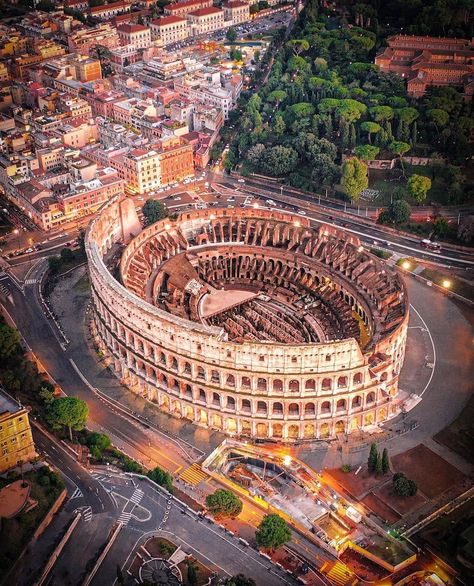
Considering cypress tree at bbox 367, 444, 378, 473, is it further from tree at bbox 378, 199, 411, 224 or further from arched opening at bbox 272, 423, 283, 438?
tree at bbox 378, 199, 411, 224

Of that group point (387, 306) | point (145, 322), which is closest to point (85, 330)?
point (145, 322)

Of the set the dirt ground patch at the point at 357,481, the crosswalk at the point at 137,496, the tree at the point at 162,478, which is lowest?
the dirt ground patch at the point at 357,481

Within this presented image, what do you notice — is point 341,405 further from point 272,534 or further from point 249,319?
point 272,534

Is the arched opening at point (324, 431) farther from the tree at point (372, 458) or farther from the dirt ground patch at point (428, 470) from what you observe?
the dirt ground patch at point (428, 470)

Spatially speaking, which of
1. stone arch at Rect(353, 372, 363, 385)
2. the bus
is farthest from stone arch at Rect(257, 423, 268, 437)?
the bus

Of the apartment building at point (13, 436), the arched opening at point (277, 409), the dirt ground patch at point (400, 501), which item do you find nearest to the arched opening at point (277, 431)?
the arched opening at point (277, 409)

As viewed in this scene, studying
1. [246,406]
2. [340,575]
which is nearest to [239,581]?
[340,575]

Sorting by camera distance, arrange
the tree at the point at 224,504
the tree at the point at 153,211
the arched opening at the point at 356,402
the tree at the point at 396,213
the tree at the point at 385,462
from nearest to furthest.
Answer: the tree at the point at 224,504, the tree at the point at 385,462, the arched opening at the point at 356,402, the tree at the point at 396,213, the tree at the point at 153,211

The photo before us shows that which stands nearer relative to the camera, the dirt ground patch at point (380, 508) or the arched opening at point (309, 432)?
the dirt ground patch at point (380, 508)
